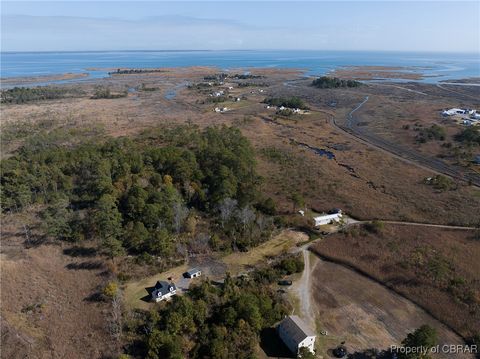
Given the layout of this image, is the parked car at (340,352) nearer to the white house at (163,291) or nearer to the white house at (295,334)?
the white house at (295,334)

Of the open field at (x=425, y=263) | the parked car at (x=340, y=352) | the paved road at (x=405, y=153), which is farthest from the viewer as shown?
the paved road at (x=405, y=153)

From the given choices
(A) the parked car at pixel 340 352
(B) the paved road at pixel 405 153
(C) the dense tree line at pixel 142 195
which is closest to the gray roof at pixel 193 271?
(C) the dense tree line at pixel 142 195

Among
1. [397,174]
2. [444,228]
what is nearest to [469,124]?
[397,174]

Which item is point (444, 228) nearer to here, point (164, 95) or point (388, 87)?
point (164, 95)

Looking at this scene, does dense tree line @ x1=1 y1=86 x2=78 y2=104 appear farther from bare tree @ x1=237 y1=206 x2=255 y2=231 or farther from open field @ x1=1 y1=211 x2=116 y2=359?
bare tree @ x1=237 y1=206 x2=255 y2=231

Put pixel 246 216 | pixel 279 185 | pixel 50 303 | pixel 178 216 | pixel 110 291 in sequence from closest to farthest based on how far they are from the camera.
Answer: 1. pixel 110 291
2. pixel 50 303
3. pixel 178 216
4. pixel 246 216
5. pixel 279 185

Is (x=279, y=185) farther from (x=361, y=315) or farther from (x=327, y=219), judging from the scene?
(x=361, y=315)

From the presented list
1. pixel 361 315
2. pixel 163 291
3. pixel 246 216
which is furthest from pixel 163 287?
pixel 361 315
